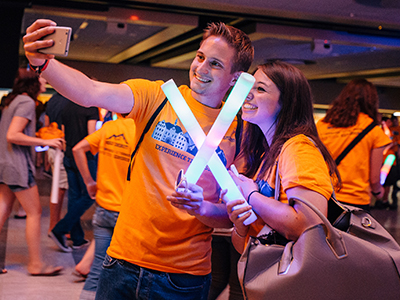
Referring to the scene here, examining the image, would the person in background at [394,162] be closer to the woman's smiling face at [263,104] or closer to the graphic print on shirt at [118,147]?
the graphic print on shirt at [118,147]

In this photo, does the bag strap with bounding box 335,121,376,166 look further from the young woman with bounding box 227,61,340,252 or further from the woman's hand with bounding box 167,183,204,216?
the woman's hand with bounding box 167,183,204,216

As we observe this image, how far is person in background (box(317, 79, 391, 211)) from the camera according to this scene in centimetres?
Result: 282

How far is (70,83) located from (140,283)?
0.71 metres

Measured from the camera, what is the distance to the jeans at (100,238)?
8.14ft

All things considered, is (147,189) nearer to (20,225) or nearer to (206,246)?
(206,246)

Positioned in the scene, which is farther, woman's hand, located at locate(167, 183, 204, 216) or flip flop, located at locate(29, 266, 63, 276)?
flip flop, located at locate(29, 266, 63, 276)

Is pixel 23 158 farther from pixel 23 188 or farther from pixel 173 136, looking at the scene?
pixel 173 136

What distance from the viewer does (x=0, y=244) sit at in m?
4.32

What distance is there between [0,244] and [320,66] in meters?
9.84

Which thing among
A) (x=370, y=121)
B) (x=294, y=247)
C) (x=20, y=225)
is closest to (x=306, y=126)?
(x=294, y=247)

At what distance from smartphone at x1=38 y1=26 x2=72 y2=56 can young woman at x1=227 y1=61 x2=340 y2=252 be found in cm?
60

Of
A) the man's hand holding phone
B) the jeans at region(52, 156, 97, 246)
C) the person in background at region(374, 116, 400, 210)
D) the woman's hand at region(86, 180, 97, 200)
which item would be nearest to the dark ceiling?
the person in background at region(374, 116, 400, 210)

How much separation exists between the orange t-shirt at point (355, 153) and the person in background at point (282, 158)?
55.3 inches

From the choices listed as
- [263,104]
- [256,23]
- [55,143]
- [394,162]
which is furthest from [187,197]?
[394,162]
